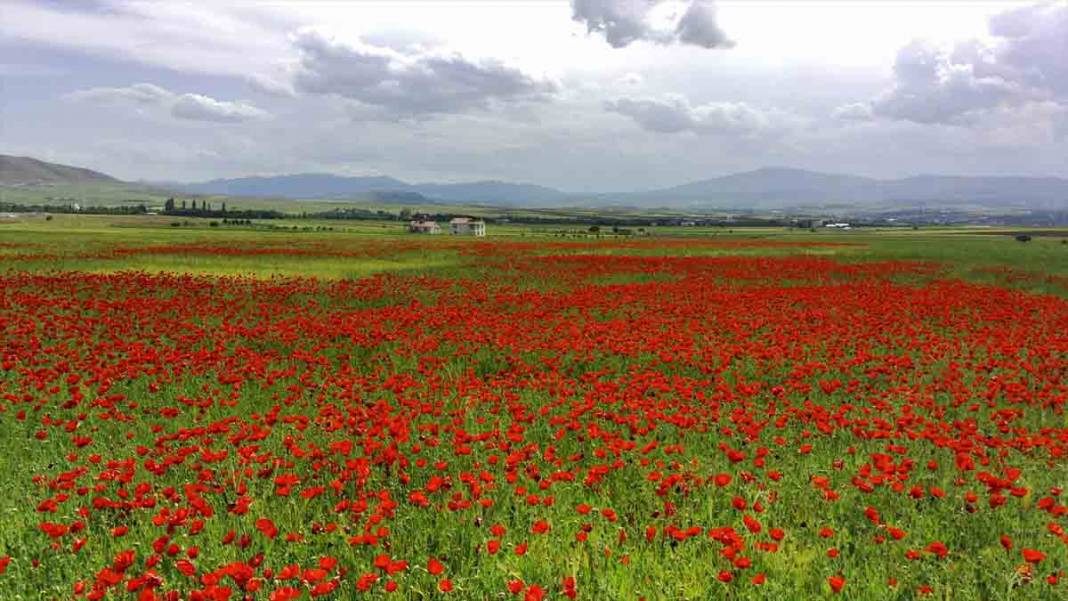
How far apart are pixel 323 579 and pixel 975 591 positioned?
4165mm

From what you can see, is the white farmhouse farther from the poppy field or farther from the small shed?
the poppy field

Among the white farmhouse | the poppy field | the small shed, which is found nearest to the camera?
the poppy field

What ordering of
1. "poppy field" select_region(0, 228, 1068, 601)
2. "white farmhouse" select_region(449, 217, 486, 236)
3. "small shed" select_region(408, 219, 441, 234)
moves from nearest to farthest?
"poppy field" select_region(0, 228, 1068, 601)
"white farmhouse" select_region(449, 217, 486, 236)
"small shed" select_region(408, 219, 441, 234)

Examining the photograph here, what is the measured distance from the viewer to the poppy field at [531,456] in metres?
4.44

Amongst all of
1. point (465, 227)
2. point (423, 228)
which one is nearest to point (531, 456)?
point (423, 228)

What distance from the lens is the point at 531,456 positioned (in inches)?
244

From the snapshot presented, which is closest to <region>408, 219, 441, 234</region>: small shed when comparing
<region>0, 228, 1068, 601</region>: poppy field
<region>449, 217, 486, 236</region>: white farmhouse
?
<region>449, 217, 486, 236</region>: white farmhouse

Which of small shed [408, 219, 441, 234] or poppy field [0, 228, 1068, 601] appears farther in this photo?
small shed [408, 219, 441, 234]

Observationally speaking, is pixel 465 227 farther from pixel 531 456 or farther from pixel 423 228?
pixel 531 456

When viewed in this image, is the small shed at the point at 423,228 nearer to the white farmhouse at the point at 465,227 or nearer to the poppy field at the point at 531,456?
the white farmhouse at the point at 465,227

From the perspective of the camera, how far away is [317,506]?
5.64 meters

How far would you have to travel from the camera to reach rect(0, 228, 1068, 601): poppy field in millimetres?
4441

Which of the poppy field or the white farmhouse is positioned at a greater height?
the white farmhouse

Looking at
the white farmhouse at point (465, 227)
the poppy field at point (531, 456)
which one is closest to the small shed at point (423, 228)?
the white farmhouse at point (465, 227)
